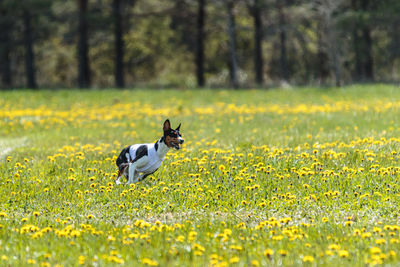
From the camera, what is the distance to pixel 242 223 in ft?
16.0

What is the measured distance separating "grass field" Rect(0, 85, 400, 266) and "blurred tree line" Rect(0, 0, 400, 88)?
862 inches

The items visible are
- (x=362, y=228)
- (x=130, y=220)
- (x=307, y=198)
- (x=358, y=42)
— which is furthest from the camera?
(x=358, y=42)

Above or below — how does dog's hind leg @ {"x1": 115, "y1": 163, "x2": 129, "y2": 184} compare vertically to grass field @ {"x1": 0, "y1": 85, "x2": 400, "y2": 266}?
above

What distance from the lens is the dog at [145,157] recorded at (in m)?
6.02

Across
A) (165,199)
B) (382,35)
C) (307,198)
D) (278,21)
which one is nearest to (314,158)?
(307,198)

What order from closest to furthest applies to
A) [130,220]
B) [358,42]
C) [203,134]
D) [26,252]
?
1. [26,252]
2. [130,220]
3. [203,134]
4. [358,42]

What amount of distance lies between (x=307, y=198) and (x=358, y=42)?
34918 millimetres

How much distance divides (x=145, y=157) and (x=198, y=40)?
99.2 ft

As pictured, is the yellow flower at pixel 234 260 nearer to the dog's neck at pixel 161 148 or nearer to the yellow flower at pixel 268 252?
the yellow flower at pixel 268 252

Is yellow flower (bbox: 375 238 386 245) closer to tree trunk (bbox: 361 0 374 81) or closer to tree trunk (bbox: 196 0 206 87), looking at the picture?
tree trunk (bbox: 196 0 206 87)

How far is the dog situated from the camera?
6016 mm

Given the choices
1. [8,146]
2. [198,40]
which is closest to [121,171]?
[8,146]

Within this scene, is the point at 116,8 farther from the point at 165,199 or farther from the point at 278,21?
the point at 165,199

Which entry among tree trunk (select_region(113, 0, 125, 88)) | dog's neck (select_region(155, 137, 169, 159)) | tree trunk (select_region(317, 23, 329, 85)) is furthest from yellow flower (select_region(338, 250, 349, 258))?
tree trunk (select_region(317, 23, 329, 85))
